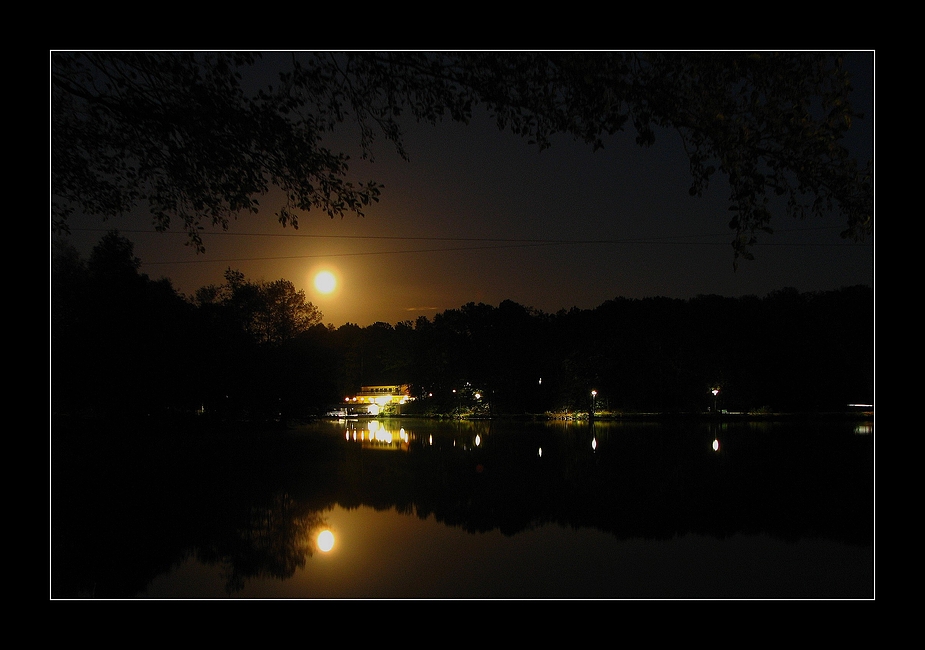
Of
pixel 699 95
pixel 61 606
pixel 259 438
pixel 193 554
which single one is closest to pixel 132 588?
pixel 193 554

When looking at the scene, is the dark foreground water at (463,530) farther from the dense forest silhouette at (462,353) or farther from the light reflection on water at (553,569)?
the dense forest silhouette at (462,353)

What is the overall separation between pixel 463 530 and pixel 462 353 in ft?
213

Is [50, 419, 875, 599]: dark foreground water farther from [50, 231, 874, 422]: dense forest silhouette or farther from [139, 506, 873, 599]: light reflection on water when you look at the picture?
[50, 231, 874, 422]: dense forest silhouette

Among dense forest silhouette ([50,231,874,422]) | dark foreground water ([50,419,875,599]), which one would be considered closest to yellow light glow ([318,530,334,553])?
dark foreground water ([50,419,875,599])

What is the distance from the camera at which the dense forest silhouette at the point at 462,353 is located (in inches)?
918

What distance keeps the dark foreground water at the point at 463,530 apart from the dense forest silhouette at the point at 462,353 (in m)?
6.06

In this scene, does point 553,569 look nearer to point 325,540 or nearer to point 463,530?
point 463,530

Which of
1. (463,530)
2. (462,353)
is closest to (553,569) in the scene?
(463,530)

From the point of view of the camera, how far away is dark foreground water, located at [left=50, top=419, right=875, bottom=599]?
766 cm

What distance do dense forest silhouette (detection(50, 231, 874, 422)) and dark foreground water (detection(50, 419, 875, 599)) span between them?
606cm

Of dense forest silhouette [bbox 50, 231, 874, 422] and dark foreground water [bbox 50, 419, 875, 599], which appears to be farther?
dense forest silhouette [bbox 50, 231, 874, 422]

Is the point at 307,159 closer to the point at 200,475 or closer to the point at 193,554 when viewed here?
the point at 193,554

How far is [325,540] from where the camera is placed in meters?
9.48

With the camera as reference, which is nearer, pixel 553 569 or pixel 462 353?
pixel 553 569
